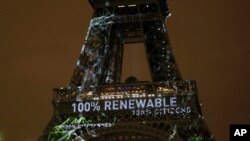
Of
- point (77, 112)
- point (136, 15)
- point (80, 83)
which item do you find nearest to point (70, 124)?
point (77, 112)

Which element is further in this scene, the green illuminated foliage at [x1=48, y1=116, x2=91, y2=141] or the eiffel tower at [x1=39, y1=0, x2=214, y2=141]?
the green illuminated foliage at [x1=48, y1=116, x2=91, y2=141]

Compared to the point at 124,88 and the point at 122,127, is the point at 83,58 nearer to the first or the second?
the point at 124,88

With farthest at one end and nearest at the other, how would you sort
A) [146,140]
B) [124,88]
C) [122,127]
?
1. [146,140]
2. [124,88]
3. [122,127]

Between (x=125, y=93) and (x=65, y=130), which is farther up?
(x=125, y=93)

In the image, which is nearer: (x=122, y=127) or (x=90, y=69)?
(x=122, y=127)

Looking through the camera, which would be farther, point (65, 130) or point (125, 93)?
point (125, 93)

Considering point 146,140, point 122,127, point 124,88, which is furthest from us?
point 146,140

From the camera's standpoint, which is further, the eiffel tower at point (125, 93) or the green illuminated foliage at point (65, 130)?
the green illuminated foliage at point (65, 130)

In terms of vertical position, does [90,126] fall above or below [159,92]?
below
